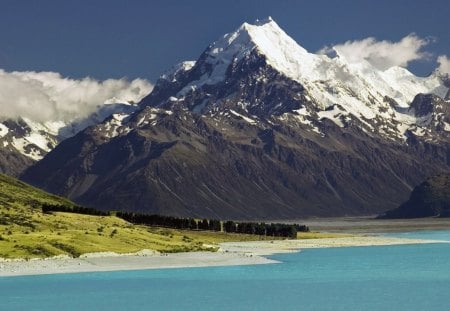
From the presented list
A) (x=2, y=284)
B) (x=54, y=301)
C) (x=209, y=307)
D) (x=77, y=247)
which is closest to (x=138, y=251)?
(x=77, y=247)

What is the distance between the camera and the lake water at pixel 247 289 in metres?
99.2

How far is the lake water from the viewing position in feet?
326

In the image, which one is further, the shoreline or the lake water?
the shoreline

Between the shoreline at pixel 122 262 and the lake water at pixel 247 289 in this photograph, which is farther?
the shoreline at pixel 122 262

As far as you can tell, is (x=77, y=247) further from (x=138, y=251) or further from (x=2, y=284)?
(x=2, y=284)

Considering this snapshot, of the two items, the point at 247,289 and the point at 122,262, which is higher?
the point at 122,262

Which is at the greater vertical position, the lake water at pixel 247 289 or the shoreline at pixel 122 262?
the shoreline at pixel 122 262

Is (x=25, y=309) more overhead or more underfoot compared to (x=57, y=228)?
more underfoot

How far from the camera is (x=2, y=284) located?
125m

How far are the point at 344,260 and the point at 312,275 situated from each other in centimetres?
4017

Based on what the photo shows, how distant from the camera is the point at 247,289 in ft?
379

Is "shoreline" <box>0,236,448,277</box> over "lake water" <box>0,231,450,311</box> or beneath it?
over

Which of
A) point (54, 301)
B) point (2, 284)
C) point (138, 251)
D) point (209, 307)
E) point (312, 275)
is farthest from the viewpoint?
point (138, 251)

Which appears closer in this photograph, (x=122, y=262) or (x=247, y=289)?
(x=247, y=289)
